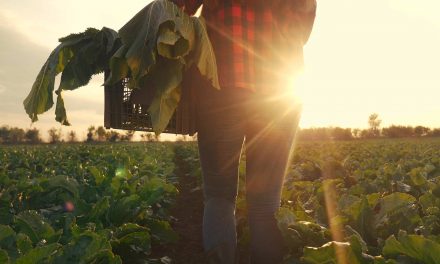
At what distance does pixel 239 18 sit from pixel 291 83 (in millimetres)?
449

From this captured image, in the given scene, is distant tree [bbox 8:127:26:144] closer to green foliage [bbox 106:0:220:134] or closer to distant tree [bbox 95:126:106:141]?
distant tree [bbox 95:126:106:141]

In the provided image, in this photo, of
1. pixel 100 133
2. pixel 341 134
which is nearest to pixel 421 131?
pixel 341 134

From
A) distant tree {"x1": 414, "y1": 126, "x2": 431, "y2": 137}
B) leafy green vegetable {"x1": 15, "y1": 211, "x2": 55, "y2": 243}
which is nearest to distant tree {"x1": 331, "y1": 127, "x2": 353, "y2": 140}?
distant tree {"x1": 414, "y1": 126, "x2": 431, "y2": 137}

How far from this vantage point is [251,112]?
7.41 ft

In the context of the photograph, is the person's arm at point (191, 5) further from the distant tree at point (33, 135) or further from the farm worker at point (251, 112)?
the distant tree at point (33, 135)

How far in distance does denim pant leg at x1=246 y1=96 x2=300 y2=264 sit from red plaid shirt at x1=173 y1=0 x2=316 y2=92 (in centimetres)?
18

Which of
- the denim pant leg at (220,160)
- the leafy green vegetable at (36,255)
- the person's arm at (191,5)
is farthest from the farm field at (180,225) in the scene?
the person's arm at (191,5)

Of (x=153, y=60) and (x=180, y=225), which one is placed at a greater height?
(x=153, y=60)

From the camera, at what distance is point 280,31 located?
7.51 feet

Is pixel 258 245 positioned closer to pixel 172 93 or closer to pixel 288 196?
pixel 172 93

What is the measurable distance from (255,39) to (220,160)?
651 millimetres

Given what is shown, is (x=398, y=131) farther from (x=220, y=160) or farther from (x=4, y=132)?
(x=4, y=132)

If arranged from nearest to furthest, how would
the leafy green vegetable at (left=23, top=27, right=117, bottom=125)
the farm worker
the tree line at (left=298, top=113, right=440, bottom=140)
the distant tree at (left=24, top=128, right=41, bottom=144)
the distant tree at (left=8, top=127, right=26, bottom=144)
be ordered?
the leafy green vegetable at (left=23, top=27, right=117, bottom=125) → the farm worker → the tree line at (left=298, top=113, right=440, bottom=140) → the distant tree at (left=24, top=128, right=41, bottom=144) → the distant tree at (left=8, top=127, right=26, bottom=144)

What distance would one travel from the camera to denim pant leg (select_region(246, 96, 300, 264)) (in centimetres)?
233
